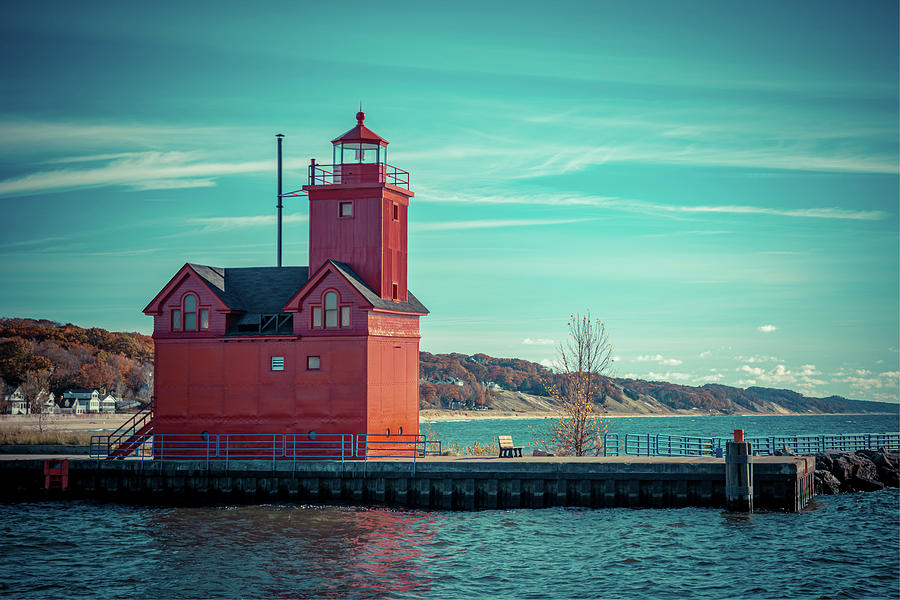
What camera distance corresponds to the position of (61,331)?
134 meters

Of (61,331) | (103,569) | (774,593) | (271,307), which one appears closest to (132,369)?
(61,331)

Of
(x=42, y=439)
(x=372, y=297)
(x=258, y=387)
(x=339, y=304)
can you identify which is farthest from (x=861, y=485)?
(x=42, y=439)

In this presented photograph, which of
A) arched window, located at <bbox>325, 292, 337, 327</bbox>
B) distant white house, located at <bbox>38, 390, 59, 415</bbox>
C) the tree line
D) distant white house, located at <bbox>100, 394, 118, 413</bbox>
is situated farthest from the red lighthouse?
distant white house, located at <bbox>100, 394, 118, 413</bbox>

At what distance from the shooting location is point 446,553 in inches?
1179

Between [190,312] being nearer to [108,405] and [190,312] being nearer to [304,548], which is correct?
[304,548]

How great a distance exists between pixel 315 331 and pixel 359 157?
917 centimetres

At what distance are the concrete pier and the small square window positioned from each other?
629 centimetres

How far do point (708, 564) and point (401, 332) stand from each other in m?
19.2

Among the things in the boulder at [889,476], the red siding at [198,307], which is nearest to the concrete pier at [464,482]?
the red siding at [198,307]

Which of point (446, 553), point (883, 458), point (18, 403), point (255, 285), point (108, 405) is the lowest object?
point (446, 553)

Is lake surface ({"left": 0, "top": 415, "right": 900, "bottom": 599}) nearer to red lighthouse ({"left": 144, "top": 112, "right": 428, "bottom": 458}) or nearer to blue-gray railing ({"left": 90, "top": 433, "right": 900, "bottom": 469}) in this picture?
blue-gray railing ({"left": 90, "top": 433, "right": 900, "bottom": 469})

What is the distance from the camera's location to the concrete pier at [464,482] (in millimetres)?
35938

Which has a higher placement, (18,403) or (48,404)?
(18,403)

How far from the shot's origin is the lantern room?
4459 cm
